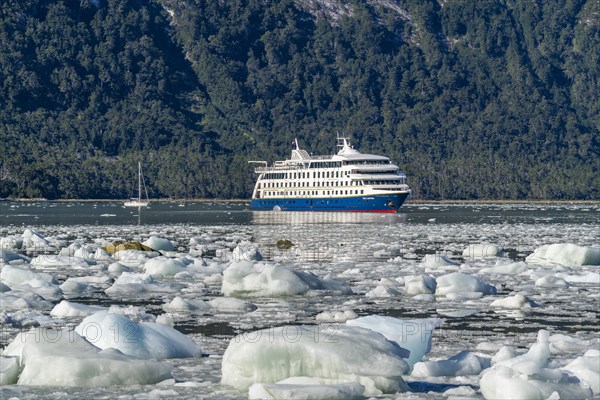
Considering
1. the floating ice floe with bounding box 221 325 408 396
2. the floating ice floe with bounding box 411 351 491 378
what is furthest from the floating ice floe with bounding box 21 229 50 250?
the floating ice floe with bounding box 221 325 408 396

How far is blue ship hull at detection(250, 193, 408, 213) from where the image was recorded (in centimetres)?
12512

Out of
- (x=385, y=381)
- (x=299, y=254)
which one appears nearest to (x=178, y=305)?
(x=385, y=381)

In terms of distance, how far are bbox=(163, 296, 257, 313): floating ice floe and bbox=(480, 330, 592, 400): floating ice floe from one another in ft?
26.0

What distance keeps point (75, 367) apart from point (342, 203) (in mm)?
117827

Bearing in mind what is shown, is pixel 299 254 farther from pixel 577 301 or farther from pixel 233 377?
pixel 233 377

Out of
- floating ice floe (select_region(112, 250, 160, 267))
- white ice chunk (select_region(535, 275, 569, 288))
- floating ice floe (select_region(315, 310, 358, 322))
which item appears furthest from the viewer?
floating ice floe (select_region(112, 250, 160, 267))

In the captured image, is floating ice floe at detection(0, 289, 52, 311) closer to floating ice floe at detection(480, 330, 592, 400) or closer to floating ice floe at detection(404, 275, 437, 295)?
floating ice floe at detection(404, 275, 437, 295)

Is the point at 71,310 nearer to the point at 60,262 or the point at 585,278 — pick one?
the point at 585,278

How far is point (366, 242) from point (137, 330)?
106 ft

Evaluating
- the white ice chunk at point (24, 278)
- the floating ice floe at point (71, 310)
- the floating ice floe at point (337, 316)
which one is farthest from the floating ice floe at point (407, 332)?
the white ice chunk at point (24, 278)

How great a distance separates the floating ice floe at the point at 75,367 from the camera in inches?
533

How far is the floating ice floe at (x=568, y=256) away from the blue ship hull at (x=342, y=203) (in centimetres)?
9239

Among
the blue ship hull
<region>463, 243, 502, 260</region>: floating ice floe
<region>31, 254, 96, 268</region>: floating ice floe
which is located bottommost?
the blue ship hull

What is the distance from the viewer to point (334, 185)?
136750 millimetres
